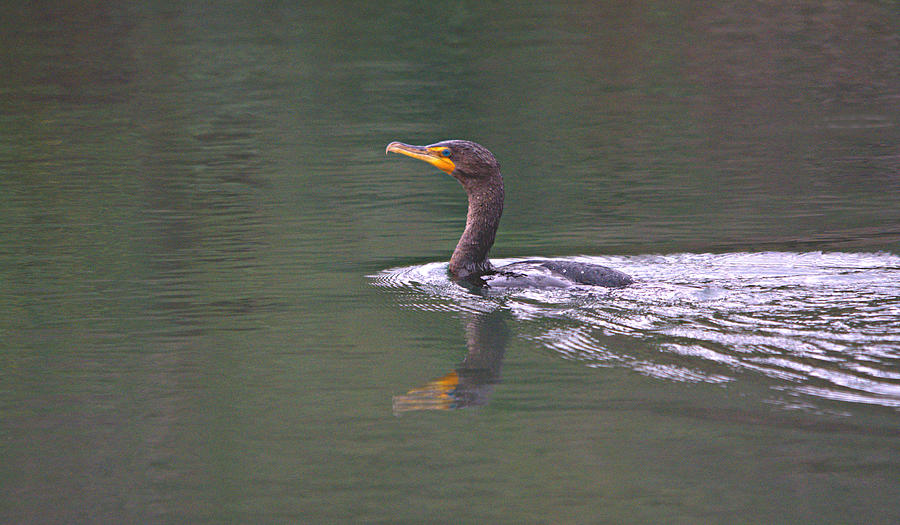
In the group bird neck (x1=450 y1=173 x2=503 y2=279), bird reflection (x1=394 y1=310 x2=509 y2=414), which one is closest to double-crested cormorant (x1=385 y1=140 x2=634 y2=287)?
bird neck (x1=450 y1=173 x2=503 y2=279)

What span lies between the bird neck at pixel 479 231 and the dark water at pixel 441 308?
18 cm

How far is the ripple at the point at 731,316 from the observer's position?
5066mm

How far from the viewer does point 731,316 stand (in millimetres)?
5984

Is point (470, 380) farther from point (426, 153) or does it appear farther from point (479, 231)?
point (426, 153)

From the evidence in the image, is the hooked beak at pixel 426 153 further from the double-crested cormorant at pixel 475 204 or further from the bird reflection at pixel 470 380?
the bird reflection at pixel 470 380

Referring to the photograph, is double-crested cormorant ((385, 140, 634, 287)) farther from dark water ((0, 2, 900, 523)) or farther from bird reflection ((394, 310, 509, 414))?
bird reflection ((394, 310, 509, 414))

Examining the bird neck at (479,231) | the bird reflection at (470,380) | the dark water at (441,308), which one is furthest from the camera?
the bird neck at (479,231)

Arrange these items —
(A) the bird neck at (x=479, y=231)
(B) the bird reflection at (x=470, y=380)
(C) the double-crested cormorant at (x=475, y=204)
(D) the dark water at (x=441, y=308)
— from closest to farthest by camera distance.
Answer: (D) the dark water at (x=441, y=308) < (B) the bird reflection at (x=470, y=380) < (C) the double-crested cormorant at (x=475, y=204) < (A) the bird neck at (x=479, y=231)

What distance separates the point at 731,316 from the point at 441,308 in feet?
5.53

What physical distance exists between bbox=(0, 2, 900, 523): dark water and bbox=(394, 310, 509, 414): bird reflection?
0.07ft

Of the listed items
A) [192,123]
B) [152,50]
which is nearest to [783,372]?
[192,123]

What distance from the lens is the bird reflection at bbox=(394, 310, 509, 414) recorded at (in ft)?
16.5

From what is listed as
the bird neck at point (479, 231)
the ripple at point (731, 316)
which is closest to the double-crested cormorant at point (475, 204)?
the bird neck at point (479, 231)

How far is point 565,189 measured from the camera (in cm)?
1016
